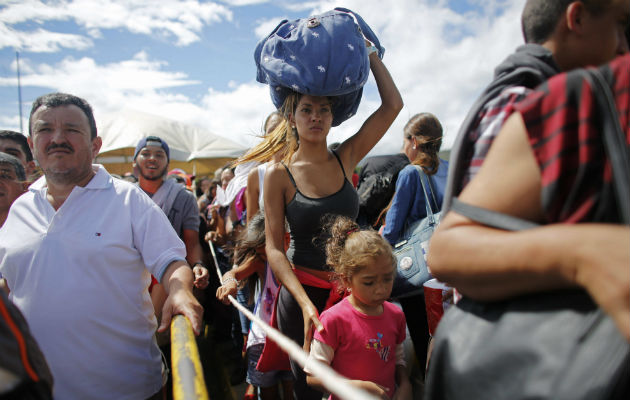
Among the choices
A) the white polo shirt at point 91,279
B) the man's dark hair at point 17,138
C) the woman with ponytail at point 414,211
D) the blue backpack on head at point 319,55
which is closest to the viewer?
the white polo shirt at point 91,279

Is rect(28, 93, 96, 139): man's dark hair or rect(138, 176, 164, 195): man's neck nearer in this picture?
rect(28, 93, 96, 139): man's dark hair

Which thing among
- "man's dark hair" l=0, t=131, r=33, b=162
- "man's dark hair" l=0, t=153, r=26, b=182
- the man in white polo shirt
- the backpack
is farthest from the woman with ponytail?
"man's dark hair" l=0, t=131, r=33, b=162

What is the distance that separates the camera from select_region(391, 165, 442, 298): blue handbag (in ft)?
7.77

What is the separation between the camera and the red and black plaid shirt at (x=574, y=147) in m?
0.65

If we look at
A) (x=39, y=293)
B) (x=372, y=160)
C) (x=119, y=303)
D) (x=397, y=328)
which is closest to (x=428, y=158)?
(x=372, y=160)

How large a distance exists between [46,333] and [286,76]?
1.55 metres

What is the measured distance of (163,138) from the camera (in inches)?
595

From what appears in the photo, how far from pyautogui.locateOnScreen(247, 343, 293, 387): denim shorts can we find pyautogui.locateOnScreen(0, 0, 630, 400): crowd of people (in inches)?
0.6

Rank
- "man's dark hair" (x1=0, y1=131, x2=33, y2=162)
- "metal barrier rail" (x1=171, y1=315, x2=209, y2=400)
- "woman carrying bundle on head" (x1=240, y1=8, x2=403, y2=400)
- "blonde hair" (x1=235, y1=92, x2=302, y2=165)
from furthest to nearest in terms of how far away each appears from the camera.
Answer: "man's dark hair" (x1=0, y1=131, x2=33, y2=162)
"blonde hair" (x1=235, y1=92, x2=302, y2=165)
"woman carrying bundle on head" (x1=240, y1=8, x2=403, y2=400)
"metal barrier rail" (x1=171, y1=315, x2=209, y2=400)

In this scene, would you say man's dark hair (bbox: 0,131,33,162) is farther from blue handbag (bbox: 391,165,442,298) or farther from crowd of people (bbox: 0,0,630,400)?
blue handbag (bbox: 391,165,442,298)

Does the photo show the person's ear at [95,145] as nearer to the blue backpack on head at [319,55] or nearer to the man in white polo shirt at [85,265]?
the man in white polo shirt at [85,265]

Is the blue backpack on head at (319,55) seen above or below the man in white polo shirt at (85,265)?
above

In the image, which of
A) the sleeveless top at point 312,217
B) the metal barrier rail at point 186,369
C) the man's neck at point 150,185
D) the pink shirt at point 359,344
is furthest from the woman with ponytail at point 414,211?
the man's neck at point 150,185

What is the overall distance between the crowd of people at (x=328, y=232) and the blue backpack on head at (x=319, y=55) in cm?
16
